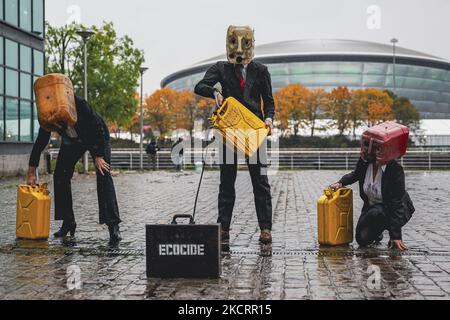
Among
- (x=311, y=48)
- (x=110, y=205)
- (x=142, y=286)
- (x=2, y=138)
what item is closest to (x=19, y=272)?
(x=142, y=286)

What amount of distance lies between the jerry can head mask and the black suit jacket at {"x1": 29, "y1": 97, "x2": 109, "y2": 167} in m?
1.51

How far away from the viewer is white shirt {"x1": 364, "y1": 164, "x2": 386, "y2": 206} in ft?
22.6

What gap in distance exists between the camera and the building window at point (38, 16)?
28016 millimetres

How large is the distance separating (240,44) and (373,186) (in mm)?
1917

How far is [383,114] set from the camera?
221 feet

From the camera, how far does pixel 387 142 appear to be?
6648mm

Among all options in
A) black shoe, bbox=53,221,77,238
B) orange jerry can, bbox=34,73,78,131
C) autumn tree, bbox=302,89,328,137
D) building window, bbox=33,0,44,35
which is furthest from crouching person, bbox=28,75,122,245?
autumn tree, bbox=302,89,328,137

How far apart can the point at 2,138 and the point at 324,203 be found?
20.4m

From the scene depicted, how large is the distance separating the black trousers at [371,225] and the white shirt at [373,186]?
9cm

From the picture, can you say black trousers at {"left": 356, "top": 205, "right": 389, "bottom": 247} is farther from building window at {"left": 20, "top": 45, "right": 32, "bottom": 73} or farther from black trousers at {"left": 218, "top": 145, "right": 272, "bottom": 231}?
building window at {"left": 20, "top": 45, "right": 32, "bottom": 73}

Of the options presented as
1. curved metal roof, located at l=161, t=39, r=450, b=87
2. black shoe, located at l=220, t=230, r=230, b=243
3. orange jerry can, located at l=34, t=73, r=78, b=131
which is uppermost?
curved metal roof, located at l=161, t=39, r=450, b=87

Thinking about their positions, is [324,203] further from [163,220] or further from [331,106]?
[331,106]

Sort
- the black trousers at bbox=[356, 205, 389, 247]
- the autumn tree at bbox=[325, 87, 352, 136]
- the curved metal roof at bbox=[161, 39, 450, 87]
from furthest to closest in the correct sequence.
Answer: the curved metal roof at bbox=[161, 39, 450, 87], the autumn tree at bbox=[325, 87, 352, 136], the black trousers at bbox=[356, 205, 389, 247]
